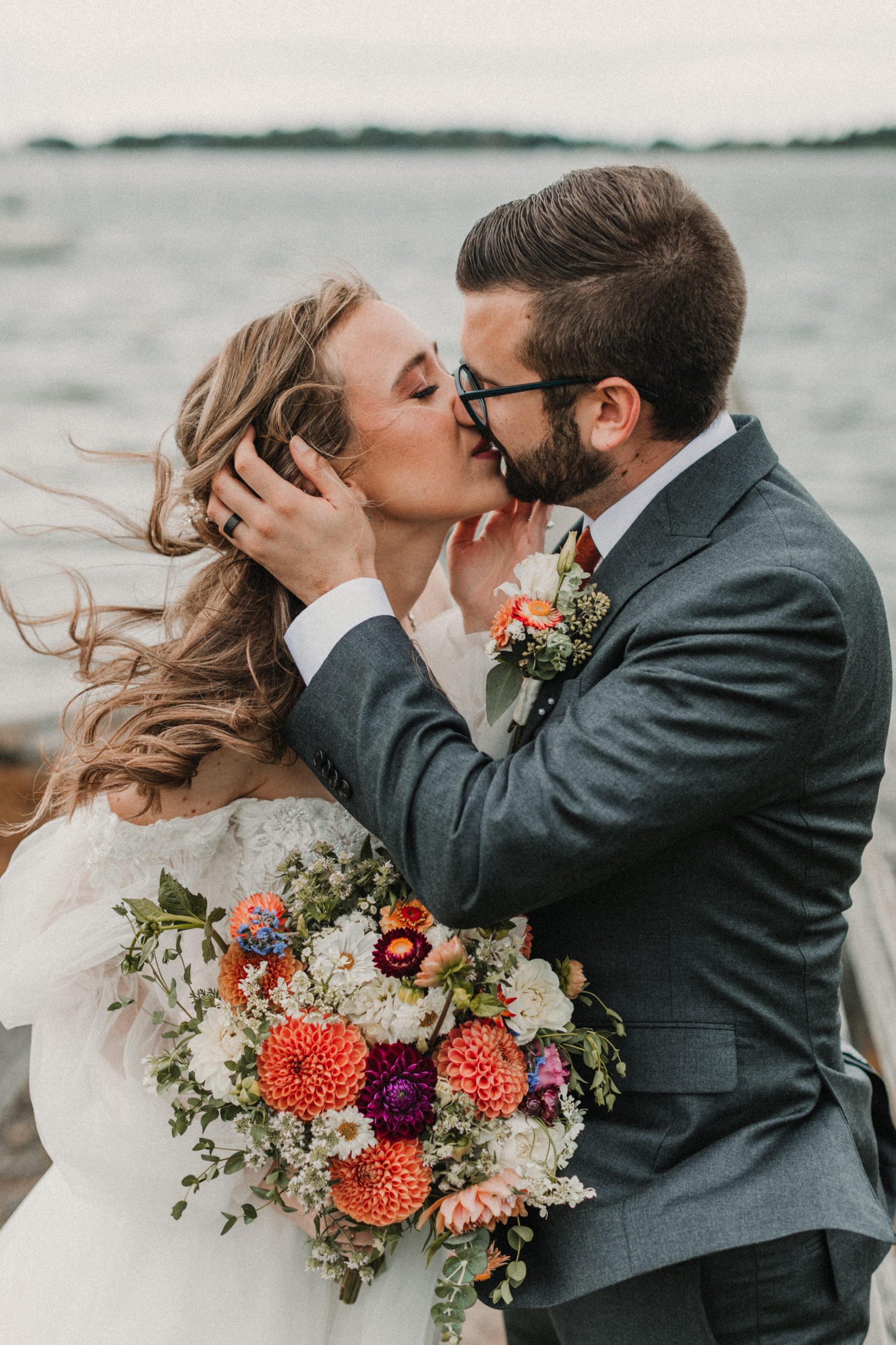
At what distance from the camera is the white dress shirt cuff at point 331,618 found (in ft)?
6.14

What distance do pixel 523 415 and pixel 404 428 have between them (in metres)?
0.29

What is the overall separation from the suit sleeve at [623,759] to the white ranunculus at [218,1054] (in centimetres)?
44

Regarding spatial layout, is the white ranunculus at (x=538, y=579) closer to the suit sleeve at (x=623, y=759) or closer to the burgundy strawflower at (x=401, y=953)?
the suit sleeve at (x=623, y=759)

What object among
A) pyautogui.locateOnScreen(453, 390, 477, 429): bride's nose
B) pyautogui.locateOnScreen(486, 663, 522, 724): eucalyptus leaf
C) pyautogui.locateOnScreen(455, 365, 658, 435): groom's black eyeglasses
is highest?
pyautogui.locateOnScreen(455, 365, 658, 435): groom's black eyeglasses

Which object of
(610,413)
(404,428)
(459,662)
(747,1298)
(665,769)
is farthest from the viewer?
(459,662)

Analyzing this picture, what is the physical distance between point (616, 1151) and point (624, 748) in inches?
30.4

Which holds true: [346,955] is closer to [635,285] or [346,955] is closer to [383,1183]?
[383,1183]

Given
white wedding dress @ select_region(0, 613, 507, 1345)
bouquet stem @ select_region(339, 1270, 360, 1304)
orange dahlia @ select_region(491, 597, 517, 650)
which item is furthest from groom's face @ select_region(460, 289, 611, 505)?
bouquet stem @ select_region(339, 1270, 360, 1304)

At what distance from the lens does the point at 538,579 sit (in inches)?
80.3

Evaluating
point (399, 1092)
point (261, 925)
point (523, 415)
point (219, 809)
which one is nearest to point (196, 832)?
point (219, 809)

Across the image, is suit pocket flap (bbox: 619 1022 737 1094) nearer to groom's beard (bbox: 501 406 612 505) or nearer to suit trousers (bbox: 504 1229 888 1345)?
suit trousers (bbox: 504 1229 888 1345)

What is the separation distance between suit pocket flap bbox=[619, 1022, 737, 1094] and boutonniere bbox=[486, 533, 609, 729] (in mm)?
610

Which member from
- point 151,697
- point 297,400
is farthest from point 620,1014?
point 297,400

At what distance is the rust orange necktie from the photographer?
2209mm
